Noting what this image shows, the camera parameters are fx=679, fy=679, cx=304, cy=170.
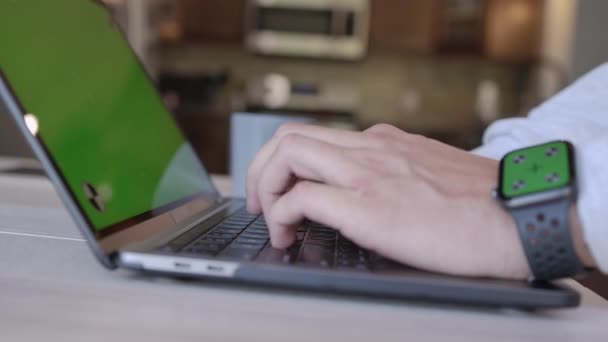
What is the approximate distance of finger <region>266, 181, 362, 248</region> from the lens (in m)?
0.52

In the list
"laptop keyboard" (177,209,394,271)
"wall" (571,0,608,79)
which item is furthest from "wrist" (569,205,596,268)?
"wall" (571,0,608,79)

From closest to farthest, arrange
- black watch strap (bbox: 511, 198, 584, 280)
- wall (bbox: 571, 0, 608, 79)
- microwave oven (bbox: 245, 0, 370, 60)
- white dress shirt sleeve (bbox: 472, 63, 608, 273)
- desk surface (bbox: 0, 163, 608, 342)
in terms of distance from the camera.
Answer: desk surface (bbox: 0, 163, 608, 342)
black watch strap (bbox: 511, 198, 584, 280)
white dress shirt sleeve (bbox: 472, 63, 608, 273)
wall (bbox: 571, 0, 608, 79)
microwave oven (bbox: 245, 0, 370, 60)

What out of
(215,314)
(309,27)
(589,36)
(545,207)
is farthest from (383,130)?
(309,27)

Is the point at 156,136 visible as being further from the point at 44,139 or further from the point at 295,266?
the point at 295,266

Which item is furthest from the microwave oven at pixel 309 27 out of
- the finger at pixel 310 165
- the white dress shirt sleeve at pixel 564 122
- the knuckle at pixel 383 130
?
the finger at pixel 310 165

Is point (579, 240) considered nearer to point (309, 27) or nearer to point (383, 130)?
point (383, 130)

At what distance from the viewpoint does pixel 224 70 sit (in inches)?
194

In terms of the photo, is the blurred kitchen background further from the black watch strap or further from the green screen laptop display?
the black watch strap

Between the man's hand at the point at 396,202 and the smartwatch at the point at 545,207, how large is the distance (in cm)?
1

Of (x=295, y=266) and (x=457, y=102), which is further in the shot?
(x=457, y=102)

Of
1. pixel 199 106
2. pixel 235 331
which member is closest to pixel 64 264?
pixel 235 331

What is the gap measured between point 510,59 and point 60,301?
460cm

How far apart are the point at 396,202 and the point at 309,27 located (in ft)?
13.3

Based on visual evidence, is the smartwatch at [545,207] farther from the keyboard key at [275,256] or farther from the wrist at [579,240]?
the keyboard key at [275,256]
